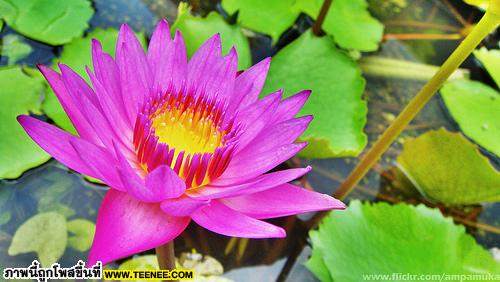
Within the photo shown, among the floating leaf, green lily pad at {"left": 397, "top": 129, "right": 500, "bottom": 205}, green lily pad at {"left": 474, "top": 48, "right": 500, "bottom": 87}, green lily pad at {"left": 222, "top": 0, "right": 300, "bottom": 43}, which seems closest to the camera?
green lily pad at {"left": 397, "top": 129, "right": 500, "bottom": 205}

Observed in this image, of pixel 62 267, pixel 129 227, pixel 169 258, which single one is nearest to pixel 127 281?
pixel 62 267

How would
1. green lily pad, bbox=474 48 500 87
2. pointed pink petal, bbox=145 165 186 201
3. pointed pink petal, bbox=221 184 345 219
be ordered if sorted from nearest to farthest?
pointed pink petal, bbox=145 165 186 201
pointed pink petal, bbox=221 184 345 219
green lily pad, bbox=474 48 500 87

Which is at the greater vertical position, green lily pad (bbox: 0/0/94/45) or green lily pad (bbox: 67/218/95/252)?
green lily pad (bbox: 0/0/94/45)

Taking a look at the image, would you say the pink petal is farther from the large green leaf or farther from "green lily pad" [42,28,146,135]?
the large green leaf

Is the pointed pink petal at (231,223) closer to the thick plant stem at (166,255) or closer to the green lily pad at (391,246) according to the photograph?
the thick plant stem at (166,255)

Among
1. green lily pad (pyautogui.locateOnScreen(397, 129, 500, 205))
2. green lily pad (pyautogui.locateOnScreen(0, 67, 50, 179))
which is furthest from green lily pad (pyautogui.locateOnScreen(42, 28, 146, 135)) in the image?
green lily pad (pyautogui.locateOnScreen(397, 129, 500, 205))

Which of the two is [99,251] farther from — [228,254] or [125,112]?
[228,254]

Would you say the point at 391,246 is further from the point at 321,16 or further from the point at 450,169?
the point at 321,16
